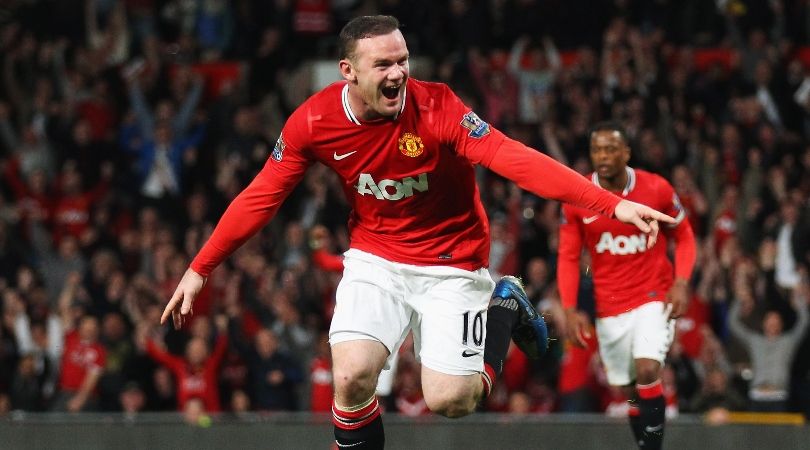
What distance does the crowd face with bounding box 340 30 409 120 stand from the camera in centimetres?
671

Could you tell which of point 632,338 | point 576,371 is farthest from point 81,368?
point 632,338

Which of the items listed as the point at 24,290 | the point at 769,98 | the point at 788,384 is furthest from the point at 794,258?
the point at 24,290

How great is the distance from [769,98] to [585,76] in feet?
6.15

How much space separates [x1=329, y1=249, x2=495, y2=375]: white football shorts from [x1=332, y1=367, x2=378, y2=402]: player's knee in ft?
0.66

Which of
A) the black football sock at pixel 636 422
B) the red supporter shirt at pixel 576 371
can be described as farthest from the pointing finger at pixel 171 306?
the red supporter shirt at pixel 576 371

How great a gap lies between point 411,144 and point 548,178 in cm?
73

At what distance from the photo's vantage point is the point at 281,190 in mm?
7113

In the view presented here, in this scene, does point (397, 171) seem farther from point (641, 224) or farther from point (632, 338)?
point (632, 338)

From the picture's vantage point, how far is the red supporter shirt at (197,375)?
41.7 feet

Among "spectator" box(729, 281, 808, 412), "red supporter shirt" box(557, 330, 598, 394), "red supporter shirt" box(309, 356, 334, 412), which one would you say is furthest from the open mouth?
"spectator" box(729, 281, 808, 412)

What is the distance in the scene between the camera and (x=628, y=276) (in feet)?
29.6

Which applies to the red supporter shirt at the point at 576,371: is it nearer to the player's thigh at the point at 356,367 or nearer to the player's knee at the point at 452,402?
the player's knee at the point at 452,402

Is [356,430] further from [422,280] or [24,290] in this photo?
[24,290]

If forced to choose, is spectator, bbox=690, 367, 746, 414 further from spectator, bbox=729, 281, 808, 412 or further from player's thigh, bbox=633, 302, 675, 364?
player's thigh, bbox=633, 302, 675, 364
